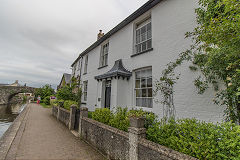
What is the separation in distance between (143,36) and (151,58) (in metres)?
1.85

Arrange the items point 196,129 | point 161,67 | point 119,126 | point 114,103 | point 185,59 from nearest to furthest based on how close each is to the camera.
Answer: point 196,129, point 119,126, point 185,59, point 161,67, point 114,103

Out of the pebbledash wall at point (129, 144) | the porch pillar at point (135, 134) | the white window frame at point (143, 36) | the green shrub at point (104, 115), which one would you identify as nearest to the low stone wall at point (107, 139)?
the pebbledash wall at point (129, 144)

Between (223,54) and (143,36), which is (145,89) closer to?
(143,36)

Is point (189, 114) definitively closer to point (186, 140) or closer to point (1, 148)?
point (186, 140)

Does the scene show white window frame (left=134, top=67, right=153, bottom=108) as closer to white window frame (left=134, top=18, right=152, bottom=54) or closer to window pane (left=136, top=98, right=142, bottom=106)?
window pane (left=136, top=98, right=142, bottom=106)

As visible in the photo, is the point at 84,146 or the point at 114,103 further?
the point at 114,103

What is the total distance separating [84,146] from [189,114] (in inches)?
175

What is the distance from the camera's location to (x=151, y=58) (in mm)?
6328

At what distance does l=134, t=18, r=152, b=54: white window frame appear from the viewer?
697cm

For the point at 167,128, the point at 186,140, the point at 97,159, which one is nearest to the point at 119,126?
the point at 97,159

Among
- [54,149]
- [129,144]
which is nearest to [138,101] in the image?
[129,144]

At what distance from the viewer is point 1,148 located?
173 inches

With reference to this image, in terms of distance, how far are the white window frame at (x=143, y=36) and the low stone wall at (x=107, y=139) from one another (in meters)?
4.71

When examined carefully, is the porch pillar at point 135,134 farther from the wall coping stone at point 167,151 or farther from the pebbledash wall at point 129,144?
the wall coping stone at point 167,151
